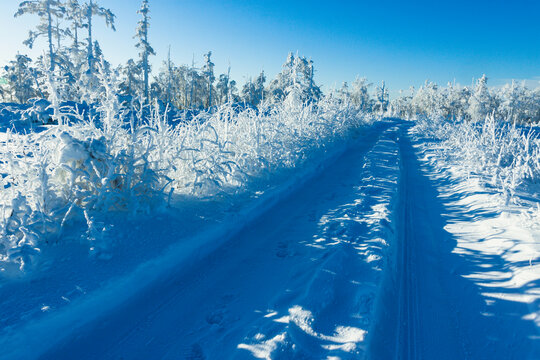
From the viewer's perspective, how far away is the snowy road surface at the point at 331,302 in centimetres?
232

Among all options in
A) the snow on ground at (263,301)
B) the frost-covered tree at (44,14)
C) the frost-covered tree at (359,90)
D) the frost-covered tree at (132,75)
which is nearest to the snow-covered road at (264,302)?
the snow on ground at (263,301)

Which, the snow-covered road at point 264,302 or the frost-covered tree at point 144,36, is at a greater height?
the frost-covered tree at point 144,36

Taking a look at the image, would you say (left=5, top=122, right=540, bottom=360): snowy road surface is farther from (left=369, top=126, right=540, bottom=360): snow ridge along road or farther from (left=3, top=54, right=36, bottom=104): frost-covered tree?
(left=3, top=54, right=36, bottom=104): frost-covered tree

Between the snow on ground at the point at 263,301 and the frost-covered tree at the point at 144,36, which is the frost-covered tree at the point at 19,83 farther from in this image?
the snow on ground at the point at 263,301

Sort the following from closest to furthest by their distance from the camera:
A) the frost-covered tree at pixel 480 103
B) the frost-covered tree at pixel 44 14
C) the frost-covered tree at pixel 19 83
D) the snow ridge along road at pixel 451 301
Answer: the snow ridge along road at pixel 451 301 < the frost-covered tree at pixel 44 14 < the frost-covered tree at pixel 19 83 < the frost-covered tree at pixel 480 103

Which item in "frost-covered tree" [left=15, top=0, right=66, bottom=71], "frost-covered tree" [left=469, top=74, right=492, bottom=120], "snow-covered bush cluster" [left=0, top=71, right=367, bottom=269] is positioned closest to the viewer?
"snow-covered bush cluster" [left=0, top=71, right=367, bottom=269]

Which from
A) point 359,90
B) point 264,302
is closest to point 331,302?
point 264,302

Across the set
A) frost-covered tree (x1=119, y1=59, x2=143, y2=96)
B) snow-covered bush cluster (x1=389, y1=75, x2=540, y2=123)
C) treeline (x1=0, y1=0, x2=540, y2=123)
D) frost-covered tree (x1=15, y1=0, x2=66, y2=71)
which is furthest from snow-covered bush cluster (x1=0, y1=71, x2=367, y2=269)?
snow-covered bush cluster (x1=389, y1=75, x2=540, y2=123)

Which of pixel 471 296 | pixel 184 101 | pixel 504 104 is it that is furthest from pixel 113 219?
pixel 504 104

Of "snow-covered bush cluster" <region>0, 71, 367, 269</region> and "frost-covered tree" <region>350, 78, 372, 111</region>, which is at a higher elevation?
"frost-covered tree" <region>350, 78, 372, 111</region>

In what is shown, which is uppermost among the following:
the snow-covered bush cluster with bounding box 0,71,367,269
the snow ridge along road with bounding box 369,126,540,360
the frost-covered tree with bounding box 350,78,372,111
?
the frost-covered tree with bounding box 350,78,372,111

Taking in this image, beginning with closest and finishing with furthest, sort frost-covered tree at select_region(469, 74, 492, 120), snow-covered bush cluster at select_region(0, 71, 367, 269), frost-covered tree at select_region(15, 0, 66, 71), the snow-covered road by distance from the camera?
the snow-covered road < snow-covered bush cluster at select_region(0, 71, 367, 269) < frost-covered tree at select_region(15, 0, 66, 71) < frost-covered tree at select_region(469, 74, 492, 120)

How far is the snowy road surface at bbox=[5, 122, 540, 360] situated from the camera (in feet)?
7.62

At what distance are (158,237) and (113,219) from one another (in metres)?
0.62
